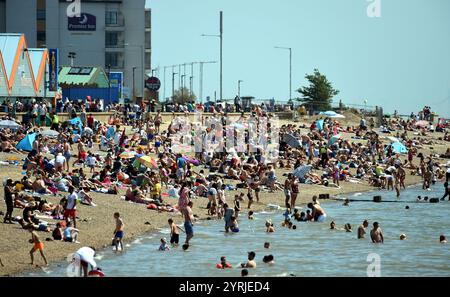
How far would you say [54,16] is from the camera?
100 metres

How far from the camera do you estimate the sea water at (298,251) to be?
30109 millimetres

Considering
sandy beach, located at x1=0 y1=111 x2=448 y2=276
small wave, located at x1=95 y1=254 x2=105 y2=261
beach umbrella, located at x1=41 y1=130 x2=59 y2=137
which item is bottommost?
small wave, located at x1=95 y1=254 x2=105 y2=261

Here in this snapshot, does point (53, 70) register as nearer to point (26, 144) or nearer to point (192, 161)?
point (192, 161)

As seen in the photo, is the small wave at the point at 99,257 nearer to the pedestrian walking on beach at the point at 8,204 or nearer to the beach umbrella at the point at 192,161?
the pedestrian walking on beach at the point at 8,204

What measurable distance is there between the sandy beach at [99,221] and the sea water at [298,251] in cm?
64

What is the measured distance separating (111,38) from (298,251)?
70.2m

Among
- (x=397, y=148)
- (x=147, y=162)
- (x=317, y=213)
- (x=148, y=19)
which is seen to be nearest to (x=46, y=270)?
(x=317, y=213)

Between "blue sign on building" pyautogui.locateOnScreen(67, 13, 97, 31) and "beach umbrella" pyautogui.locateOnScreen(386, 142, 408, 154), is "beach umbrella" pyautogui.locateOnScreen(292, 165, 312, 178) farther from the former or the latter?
"blue sign on building" pyautogui.locateOnScreen(67, 13, 97, 31)

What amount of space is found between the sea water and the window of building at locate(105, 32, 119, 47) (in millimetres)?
60000

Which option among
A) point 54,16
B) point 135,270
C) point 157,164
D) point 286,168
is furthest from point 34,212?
point 54,16

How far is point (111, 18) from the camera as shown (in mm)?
102438

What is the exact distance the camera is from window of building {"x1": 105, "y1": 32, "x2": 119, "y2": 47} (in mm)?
102119

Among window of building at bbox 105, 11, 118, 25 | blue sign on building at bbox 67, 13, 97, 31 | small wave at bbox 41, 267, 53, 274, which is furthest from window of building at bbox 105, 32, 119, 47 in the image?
small wave at bbox 41, 267, 53, 274

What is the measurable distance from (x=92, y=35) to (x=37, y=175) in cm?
6528
